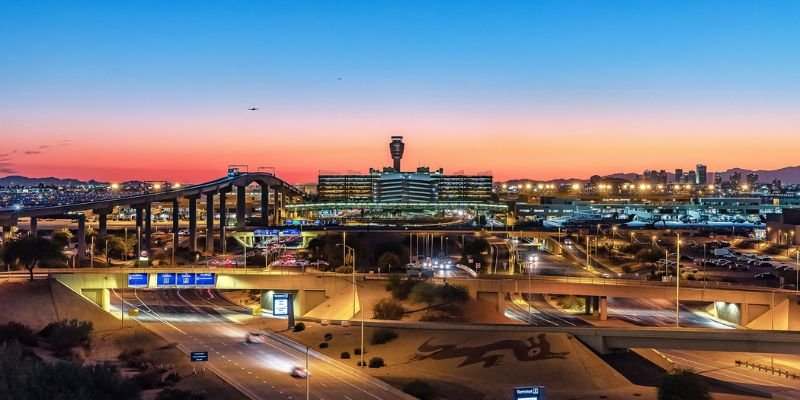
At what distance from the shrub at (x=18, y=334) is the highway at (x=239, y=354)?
29.2 ft

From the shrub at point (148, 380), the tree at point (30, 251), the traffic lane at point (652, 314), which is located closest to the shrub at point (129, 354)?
the shrub at point (148, 380)

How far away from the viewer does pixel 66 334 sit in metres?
52.5

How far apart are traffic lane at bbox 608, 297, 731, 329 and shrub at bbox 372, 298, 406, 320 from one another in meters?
20.6

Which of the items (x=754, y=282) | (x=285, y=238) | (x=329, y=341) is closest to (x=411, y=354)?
(x=329, y=341)

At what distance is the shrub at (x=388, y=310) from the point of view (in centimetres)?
6397

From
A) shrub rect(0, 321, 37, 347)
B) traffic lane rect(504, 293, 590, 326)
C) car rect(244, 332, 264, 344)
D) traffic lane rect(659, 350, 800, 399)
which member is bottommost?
traffic lane rect(659, 350, 800, 399)

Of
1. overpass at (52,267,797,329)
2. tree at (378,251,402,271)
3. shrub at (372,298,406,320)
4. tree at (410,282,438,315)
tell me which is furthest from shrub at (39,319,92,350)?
tree at (378,251,402,271)

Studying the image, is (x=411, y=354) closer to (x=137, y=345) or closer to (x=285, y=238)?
(x=137, y=345)

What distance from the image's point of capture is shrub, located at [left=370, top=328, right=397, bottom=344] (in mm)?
54031

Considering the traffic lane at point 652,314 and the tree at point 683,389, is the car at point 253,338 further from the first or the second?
the traffic lane at point 652,314

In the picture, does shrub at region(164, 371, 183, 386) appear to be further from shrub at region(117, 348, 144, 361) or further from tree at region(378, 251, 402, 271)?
tree at region(378, 251, 402, 271)

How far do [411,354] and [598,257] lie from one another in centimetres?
7442

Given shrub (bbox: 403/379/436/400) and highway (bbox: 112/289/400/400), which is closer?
highway (bbox: 112/289/400/400)

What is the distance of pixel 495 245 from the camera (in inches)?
5738
